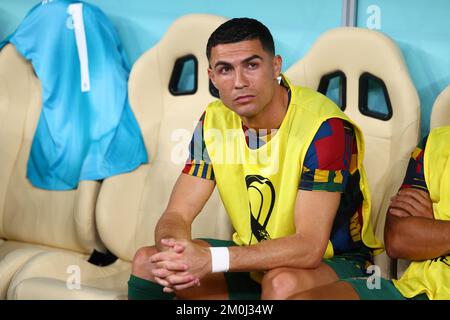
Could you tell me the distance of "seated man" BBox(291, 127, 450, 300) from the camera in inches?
68.1

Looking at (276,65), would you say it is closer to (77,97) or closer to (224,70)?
(224,70)

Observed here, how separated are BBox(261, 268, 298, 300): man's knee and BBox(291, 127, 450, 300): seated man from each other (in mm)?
26

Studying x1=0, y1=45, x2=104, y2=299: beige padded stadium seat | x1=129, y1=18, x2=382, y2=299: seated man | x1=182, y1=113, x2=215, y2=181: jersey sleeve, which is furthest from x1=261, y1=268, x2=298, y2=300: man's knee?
x1=0, y1=45, x2=104, y2=299: beige padded stadium seat

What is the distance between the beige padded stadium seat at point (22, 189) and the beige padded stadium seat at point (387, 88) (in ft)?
3.08

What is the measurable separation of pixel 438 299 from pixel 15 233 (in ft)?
5.08

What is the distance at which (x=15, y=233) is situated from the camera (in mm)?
2766

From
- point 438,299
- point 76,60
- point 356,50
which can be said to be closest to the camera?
point 438,299

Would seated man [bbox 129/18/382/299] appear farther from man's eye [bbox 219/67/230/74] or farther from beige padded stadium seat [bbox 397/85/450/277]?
beige padded stadium seat [bbox 397/85/450/277]

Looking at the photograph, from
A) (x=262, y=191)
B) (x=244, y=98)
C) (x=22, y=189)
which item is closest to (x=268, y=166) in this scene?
(x=262, y=191)

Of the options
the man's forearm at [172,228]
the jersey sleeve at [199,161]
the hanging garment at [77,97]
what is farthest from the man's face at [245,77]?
the hanging garment at [77,97]

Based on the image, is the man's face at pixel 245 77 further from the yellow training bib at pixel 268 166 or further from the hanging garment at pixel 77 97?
the hanging garment at pixel 77 97

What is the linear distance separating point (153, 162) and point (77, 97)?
353 mm

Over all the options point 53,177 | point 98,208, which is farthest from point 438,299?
point 53,177
